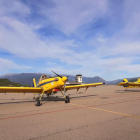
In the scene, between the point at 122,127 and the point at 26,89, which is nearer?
the point at 122,127

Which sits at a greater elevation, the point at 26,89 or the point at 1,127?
the point at 26,89

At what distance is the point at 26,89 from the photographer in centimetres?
1148

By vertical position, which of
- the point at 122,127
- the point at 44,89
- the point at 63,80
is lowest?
the point at 122,127

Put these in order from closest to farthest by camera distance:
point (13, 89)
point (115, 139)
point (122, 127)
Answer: point (115, 139), point (122, 127), point (13, 89)

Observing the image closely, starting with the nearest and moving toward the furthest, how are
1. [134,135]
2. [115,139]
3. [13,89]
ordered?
[115,139]
[134,135]
[13,89]

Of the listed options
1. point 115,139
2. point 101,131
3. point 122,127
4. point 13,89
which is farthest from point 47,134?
point 13,89

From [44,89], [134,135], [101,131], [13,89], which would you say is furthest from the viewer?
[44,89]

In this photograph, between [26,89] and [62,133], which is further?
[26,89]

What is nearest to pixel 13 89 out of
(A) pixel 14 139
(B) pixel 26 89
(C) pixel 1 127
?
(B) pixel 26 89

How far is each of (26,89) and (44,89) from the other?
5.92 feet

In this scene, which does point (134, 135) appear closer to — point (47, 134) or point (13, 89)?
point (47, 134)

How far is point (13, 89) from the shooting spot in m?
11.2

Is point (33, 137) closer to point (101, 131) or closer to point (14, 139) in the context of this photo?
point (14, 139)

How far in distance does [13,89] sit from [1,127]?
6592 millimetres
